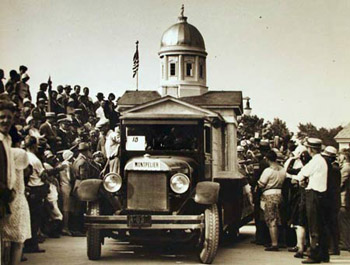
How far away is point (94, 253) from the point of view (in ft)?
29.7

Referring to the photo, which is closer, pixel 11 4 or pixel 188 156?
pixel 11 4

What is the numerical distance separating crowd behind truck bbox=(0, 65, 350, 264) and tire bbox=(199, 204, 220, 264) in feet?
4.00

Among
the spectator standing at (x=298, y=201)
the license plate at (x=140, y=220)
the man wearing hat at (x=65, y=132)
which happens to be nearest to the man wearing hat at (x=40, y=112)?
the man wearing hat at (x=65, y=132)

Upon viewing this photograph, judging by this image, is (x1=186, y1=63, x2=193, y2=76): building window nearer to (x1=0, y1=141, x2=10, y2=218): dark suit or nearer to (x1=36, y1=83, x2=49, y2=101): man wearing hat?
(x1=36, y1=83, x2=49, y2=101): man wearing hat

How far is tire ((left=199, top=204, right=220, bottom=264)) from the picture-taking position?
8766 mm

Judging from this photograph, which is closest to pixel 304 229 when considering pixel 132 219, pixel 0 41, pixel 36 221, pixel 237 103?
pixel 132 219

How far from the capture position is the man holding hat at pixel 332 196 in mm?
9078

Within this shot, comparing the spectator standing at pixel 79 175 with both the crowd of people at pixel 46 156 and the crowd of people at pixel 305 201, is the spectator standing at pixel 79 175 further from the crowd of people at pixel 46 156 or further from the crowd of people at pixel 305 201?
the crowd of people at pixel 305 201

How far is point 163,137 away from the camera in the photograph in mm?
10117

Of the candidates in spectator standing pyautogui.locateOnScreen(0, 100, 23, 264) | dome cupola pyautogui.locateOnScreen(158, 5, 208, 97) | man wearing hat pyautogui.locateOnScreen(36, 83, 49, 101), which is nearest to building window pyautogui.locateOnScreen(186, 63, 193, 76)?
dome cupola pyautogui.locateOnScreen(158, 5, 208, 97)

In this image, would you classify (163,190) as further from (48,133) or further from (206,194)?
(48,133)

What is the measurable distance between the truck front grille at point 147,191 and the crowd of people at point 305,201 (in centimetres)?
183

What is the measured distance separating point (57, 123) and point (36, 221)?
3.94 m

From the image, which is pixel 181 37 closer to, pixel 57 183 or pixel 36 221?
pixel 57 183
